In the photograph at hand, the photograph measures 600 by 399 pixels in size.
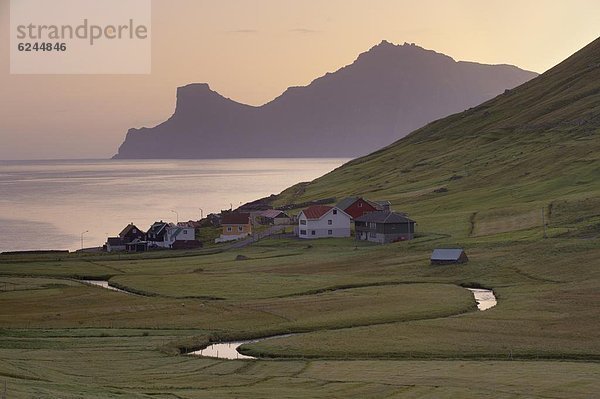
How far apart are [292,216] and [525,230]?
61.7 m

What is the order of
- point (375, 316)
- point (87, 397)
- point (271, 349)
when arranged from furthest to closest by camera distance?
point (375, 316), point (271, 349), point (87, 397)

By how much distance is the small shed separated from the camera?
101 meters

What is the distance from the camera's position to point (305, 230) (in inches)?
5625

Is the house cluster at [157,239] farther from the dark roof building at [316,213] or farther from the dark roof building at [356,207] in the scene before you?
the dark roof building at [356,207]

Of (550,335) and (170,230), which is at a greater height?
(170,230)

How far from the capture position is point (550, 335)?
63844mm

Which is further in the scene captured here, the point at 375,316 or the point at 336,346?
the point at 375,316

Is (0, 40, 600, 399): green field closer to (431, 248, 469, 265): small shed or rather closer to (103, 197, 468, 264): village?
(431, 248, 469, 265): small shed

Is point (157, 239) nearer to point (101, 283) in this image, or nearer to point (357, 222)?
point (357, 222)

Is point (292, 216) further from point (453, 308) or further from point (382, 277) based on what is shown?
point (453, 308)

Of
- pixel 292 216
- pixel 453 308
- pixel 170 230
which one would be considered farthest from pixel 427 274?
pixel 292 216

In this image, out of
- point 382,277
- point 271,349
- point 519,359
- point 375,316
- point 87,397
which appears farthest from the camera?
point 382,277

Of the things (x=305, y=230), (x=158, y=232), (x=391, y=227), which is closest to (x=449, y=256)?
(x=391, y=227)

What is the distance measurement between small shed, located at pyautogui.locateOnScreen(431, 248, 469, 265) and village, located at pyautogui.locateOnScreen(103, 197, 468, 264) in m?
25.6
